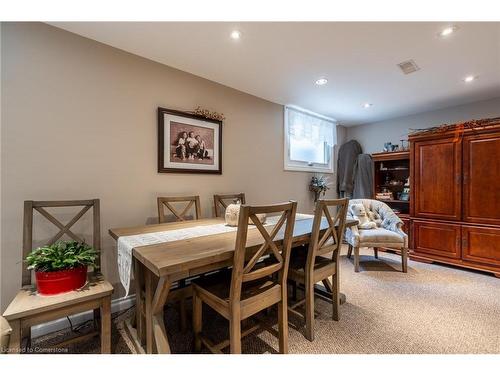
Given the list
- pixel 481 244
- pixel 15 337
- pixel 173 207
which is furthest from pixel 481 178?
pixel 15 337

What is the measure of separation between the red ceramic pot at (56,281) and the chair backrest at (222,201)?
144 centimetres

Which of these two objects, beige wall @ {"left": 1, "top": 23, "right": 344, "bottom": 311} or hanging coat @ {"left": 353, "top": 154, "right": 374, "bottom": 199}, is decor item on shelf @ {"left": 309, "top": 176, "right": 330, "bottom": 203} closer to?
hanging coat @ {"left": 353, "top": 154, "right": 374, "bottom": 199}

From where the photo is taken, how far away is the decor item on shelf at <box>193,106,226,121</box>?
258cm

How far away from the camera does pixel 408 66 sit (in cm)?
237

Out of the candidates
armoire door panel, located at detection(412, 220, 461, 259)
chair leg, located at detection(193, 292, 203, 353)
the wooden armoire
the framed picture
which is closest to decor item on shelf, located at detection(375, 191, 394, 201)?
the wooden armoire

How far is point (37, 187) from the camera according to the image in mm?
1744

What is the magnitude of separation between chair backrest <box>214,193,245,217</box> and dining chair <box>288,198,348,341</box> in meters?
0.97

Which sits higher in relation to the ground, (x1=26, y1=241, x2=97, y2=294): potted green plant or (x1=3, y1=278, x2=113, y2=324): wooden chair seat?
(x1=26, y1=241, x2=97, y2=294): potted green plant

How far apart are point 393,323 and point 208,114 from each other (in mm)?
2673

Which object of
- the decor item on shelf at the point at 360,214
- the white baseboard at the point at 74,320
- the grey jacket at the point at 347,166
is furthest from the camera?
the grey jacket at the point at 347,166

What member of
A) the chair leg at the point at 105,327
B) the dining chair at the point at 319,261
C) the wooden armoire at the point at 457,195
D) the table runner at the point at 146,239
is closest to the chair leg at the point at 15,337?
the chair leg at the point at 105,327

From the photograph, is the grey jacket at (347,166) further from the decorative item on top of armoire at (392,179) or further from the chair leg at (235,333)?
the chair leg at (235,333)

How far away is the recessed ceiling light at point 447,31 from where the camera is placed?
1788 millimetres

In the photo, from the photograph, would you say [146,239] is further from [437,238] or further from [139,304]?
[437,238]
